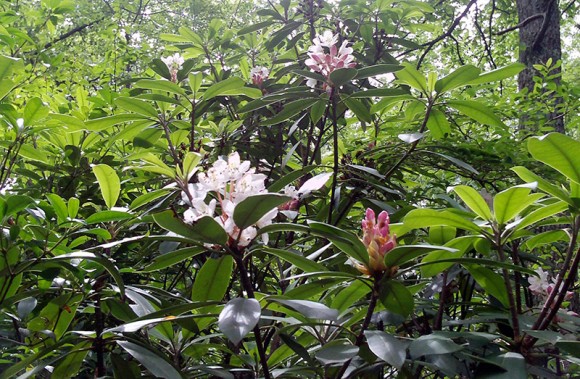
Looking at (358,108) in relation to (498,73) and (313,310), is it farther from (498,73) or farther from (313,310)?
(313,310)

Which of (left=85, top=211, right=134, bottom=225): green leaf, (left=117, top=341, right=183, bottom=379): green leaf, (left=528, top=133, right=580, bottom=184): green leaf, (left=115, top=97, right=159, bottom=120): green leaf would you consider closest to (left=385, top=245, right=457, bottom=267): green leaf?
(left=528, top=133, right=580, bottom=184): green leaf

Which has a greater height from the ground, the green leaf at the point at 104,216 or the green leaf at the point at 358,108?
the green leaf at the point at 358,108

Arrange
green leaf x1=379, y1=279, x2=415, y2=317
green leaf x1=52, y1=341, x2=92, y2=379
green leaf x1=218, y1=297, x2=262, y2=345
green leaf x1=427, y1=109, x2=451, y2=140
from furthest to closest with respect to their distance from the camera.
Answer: green leaf x1=427, y1=109, x2=451, y2=140 → green leaf x1=52, y1=341, x2=92, y2=379 → green leaf x1=379, y1=279, x2=415, y2=317 → green leaf x1=218, y1=297, x2=262, y2=345

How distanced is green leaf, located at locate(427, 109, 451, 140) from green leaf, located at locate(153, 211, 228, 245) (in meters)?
1.13

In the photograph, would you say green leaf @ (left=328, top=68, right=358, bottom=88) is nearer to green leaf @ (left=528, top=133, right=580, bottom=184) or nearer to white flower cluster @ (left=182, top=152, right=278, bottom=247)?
white flower cluster @ (left=182, top=152, right=278, bottom=247)

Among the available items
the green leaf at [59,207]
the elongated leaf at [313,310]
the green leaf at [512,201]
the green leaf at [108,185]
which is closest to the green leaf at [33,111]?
the green leaf at [108,185]

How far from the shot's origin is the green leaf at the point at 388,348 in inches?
36.4

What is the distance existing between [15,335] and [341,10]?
1793 millimetres

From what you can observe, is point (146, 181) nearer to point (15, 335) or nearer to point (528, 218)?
point (15, 335)

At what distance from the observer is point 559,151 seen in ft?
3.25

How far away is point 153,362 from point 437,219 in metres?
0.62

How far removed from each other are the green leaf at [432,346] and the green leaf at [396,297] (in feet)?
0.23

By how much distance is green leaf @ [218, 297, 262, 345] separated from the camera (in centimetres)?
87

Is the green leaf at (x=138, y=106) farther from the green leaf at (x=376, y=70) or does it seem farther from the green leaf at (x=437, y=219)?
the green leaf at (x=437, y=219)
